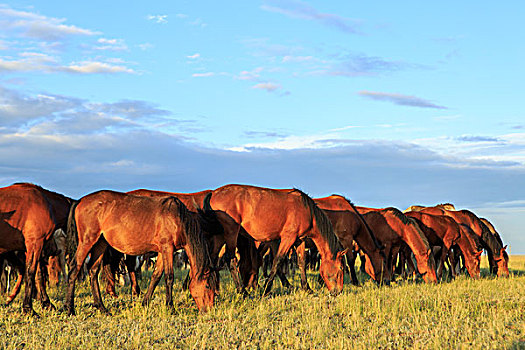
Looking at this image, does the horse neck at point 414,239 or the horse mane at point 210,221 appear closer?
the horse mane at point 210,221

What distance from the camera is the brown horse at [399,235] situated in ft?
46.1

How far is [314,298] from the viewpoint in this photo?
34.2 feet

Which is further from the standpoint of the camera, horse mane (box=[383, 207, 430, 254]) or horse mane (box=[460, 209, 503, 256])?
horse mane (box=[460, 209, 503, 256])

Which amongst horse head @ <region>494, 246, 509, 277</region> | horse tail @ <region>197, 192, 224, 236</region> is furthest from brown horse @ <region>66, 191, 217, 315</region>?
horse head @ <region>494, 246, 509, 277</region>

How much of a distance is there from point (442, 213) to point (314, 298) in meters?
9.49

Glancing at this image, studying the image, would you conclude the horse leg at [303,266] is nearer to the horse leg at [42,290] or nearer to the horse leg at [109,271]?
the horse leg at [109,271]

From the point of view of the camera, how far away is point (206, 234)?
1078 cm

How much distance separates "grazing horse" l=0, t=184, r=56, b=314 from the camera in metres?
9.27

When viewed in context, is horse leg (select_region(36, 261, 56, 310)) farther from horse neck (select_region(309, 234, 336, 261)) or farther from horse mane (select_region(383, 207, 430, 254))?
horse mane (select_region(383, 207, 430, 254))

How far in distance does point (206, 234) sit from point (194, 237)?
162cm

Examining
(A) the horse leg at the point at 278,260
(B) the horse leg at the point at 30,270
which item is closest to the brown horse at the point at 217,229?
(A) the horse leg at the point at 278,260

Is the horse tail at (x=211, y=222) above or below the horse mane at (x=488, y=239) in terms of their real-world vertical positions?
above

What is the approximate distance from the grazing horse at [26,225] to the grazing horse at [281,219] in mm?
3517

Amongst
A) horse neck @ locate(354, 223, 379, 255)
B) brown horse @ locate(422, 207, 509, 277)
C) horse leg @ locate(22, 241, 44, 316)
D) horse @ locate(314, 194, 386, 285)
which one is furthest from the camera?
brown horse @ locate(422, 207, 509, 277)
